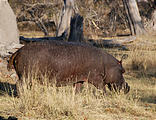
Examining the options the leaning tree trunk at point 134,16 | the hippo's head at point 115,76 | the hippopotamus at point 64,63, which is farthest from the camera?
the leaning tree trunk at point 134,16

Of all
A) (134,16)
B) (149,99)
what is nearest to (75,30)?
(134,16)

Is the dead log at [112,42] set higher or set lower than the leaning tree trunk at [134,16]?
lower

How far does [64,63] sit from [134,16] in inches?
565

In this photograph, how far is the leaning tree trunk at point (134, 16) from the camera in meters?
19.6

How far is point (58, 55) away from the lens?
631 cm

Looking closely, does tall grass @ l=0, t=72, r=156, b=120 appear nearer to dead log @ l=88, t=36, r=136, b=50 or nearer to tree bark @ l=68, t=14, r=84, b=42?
tree bark @ l=68, t=14, r=84, b=42

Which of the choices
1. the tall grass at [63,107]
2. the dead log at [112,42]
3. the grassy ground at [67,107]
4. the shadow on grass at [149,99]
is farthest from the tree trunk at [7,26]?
the dead log at [112,42]

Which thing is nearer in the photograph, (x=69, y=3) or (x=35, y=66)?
(x=35, y=66)

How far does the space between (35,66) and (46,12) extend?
2012 cm

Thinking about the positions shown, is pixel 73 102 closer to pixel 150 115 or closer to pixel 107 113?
pixel 107 113

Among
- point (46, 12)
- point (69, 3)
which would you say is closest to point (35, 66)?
point (69, 3)

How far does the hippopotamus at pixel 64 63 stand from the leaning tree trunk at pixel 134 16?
13.2 m

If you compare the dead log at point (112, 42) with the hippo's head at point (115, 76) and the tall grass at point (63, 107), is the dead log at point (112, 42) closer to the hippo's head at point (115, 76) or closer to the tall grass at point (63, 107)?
the hippo's head at point (115, 76)

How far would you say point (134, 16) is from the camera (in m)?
20.0
